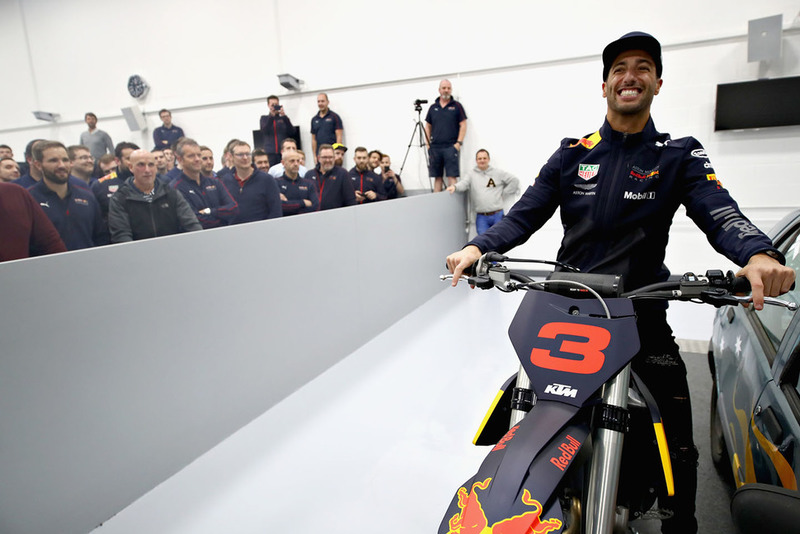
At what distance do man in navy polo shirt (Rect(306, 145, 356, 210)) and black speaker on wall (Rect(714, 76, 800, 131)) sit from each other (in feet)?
16.4

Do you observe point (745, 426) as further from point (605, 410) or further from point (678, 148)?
point (678, 148)

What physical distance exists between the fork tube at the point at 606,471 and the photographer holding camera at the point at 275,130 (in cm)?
855

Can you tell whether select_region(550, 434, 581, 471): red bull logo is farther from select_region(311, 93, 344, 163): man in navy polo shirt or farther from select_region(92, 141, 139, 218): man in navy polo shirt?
select_region(311, 93, 344, 163): man in navy polo shirt

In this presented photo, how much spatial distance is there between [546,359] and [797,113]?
7.06 metres

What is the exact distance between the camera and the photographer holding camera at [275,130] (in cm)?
873

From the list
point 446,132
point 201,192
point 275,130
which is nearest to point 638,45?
point 201,192

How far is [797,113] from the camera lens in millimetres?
6043

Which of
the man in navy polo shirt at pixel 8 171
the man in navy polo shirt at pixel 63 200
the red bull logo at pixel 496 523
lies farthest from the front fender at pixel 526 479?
the man in navy polo shirt at pixel 8 171

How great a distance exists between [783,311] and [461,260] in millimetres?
1091

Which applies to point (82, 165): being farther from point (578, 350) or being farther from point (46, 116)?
point (46, 116)

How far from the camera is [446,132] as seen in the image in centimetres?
768

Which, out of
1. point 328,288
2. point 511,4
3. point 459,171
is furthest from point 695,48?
point 328,288

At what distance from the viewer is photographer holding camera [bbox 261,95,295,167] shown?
28.7 feet

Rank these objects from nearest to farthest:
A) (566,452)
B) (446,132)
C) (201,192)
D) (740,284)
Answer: (566,452) < (740,284) < (201,192) < (446,132)
